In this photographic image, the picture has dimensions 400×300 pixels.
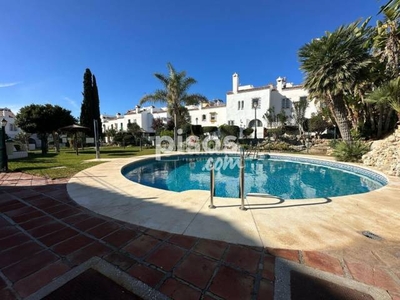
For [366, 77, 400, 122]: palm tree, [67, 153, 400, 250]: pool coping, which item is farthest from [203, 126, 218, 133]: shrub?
[67, 153, 400, 250]: pool coping

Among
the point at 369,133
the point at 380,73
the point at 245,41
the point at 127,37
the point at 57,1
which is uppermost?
the point at 245,41

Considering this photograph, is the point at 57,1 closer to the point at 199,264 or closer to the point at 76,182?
the point at 76,182

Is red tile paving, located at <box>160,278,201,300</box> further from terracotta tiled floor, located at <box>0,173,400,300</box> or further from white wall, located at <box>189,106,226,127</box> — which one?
white wall, located at <box>189,106,226,127</box>

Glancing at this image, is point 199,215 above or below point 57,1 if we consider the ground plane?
below

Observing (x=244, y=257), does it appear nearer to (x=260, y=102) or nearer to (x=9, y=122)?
(x=260, y=102)

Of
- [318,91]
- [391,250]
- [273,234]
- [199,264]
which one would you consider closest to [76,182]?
[199,264]

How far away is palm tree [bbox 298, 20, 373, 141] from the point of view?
35.9 feet

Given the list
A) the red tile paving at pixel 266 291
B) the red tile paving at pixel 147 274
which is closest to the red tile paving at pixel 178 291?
the red tile paving at pixel 147 274

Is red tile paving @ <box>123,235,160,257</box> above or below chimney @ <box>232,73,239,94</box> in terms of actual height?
below

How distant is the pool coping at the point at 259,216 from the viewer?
2.48 meters

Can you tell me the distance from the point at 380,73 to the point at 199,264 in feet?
50.6

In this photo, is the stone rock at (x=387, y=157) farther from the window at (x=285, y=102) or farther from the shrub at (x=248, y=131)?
the window at (x=285, y=102)

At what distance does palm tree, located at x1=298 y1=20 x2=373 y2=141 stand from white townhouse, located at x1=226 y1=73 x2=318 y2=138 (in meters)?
11.8

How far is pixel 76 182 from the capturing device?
5488 millimetres
